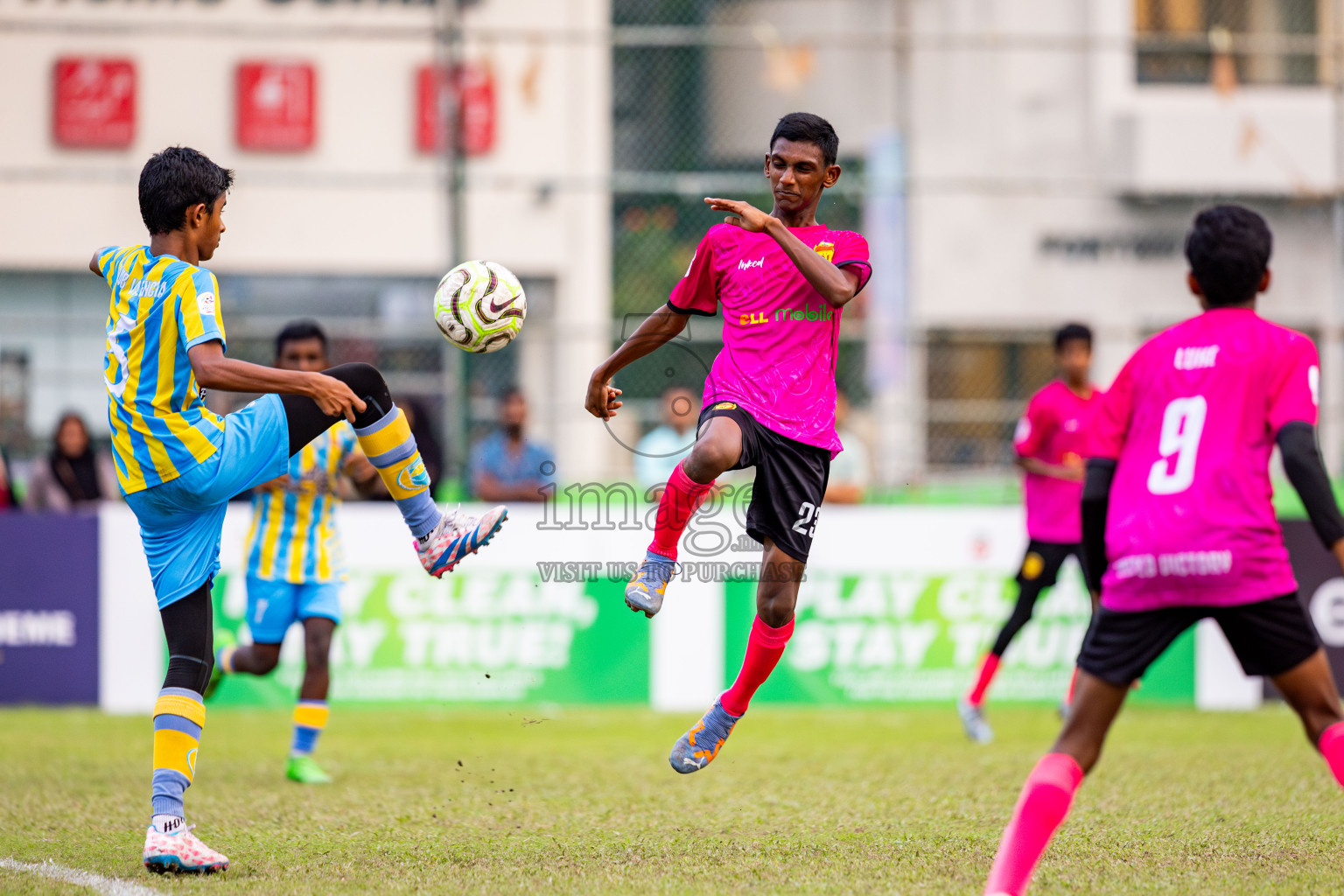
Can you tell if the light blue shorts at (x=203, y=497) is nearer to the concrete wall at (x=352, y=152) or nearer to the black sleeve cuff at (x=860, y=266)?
the black sleeve cuff at (x=860, y=266)

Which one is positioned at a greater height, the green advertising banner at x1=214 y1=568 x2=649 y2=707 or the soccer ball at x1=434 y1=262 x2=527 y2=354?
the soccer ball at x1=434 y1=262 x2=527 y2=354

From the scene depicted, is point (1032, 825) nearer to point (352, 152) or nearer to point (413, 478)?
point (413, 478)

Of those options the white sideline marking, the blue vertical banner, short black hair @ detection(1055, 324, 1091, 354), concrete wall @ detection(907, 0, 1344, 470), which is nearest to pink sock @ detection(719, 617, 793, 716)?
the white sideline marking

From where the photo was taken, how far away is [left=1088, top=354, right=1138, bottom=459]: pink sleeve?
420 cm

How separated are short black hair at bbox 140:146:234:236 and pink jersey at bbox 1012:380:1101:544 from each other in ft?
19.9

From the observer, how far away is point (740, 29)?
18.5m

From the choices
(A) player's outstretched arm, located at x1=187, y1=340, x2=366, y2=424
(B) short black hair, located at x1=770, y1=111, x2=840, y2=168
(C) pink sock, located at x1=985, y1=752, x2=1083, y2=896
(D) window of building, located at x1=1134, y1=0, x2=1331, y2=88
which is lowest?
(C) pink sock, located at x1=985, y1=752, x2=1083, y2=896

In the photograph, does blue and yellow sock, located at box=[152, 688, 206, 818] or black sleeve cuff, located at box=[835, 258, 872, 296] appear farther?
black sleeve cuff, located at box=[835, 258, 872, 296]

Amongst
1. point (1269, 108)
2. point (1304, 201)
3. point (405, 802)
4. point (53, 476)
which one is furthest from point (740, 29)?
point (405, 802)

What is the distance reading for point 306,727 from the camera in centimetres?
751

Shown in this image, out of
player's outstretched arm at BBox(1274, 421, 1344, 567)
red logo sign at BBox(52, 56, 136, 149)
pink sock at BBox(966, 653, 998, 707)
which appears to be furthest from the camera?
red logo sign at BBox(52, 56, 136, 149)

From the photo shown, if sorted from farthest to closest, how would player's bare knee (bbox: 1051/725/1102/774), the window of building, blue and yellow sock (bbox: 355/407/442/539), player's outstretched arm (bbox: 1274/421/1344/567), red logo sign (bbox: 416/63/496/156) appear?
the window of building
red logo sign (bbox: 416/63/496/156)
blue and yellow sock (bbox: 355/407/442/539)
player's bare knee (bbox: 1051/725/1102/774)
player's outstretched arm (bbox: 1274/421/1344/567)

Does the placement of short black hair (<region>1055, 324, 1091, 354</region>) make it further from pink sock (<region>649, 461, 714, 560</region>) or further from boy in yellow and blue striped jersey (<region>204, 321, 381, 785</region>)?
pink sock (<region>649, 461, 714, 560</region>)

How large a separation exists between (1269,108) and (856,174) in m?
4.88
